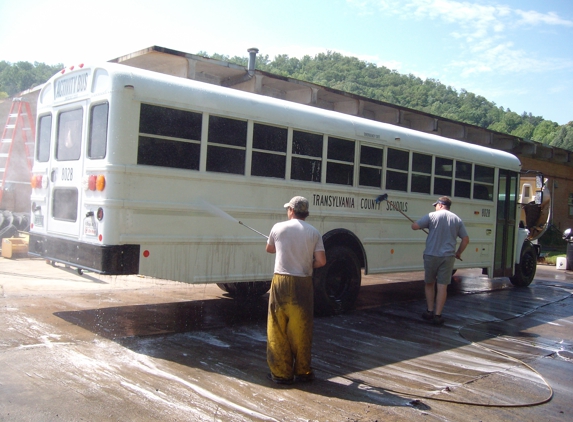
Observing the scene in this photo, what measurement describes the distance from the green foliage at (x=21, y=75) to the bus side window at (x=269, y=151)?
53.9ft

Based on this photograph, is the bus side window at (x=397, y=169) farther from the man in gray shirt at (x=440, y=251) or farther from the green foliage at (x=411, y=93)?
the green foliage at (x=411, y=93)

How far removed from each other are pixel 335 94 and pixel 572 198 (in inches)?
688

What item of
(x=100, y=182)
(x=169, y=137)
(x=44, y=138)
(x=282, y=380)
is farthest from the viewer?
(x=44, y=138)

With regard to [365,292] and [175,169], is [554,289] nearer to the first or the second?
[365,292]

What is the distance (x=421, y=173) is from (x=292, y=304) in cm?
480

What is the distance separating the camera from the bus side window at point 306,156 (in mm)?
7078

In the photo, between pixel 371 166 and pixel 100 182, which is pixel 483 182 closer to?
pixel 371 166

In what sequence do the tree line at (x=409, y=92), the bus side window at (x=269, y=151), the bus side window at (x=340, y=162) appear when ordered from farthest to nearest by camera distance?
the tree line at (x=409, y=92), the bus side window at (x=340, y=162), the bus side window at (x=269, y=151)

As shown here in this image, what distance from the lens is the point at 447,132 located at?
62.5 feet

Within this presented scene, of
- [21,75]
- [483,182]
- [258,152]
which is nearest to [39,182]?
[258,152]

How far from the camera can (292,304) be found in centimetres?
471

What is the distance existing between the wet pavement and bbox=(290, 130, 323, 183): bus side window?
75.3 inches

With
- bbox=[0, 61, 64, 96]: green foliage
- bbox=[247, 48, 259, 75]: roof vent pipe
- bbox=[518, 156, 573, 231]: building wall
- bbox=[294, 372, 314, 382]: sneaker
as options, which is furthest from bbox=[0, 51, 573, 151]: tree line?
bbox=[294, 372, 314, 382]: sneaker

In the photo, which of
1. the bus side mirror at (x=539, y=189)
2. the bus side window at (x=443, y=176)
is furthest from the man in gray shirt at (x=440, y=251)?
the bus side mirror at (x=539, y=189)
